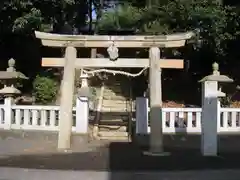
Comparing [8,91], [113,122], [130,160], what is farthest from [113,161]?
[113,122]

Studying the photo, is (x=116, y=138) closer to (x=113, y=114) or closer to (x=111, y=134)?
(x=111, y=134)

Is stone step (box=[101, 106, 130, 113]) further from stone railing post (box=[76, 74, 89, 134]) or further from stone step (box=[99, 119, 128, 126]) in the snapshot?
stone railing post (box=[76, 74, 89, 134])

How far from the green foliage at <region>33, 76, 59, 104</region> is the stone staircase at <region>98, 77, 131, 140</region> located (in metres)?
2.25

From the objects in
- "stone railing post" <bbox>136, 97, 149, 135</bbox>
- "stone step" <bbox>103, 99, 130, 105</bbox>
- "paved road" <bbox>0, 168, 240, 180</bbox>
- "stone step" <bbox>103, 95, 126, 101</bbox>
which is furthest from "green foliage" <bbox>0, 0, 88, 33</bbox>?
"paved road" <bbox>0, 168, 240, 180</bbox>

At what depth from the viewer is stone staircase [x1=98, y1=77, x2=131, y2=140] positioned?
1491 cm

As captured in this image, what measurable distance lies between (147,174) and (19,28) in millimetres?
9434

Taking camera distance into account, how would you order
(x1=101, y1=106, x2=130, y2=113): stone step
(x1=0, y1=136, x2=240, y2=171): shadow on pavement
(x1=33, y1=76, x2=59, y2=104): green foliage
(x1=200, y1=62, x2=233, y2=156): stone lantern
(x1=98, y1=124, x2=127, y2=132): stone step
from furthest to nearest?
1. (x1=33, y1=76, x2=59, y2=104): green foliage
2. (x1=101, y1=106, x2=130, y2=113): stone step
3. (x1=98, y1=124, x2=127, y2=132): stone step
4. (x1=200, y1=62, x2=233, y2=156): stone lantern
5. (x1=0, y1=136, x2=240, y2=171): shadow on pavement

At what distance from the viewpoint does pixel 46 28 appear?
57.5 feet

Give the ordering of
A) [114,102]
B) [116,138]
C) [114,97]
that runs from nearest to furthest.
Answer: [116,138], [114,102], [114,97]

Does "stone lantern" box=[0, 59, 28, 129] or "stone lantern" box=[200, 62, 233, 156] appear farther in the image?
"stone lantern" box=[0, 59, 28, 129]

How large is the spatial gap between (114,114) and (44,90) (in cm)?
378

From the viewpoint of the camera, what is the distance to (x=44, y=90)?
64.8 feet

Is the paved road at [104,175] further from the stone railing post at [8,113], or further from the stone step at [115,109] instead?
the stone step at [115,109]

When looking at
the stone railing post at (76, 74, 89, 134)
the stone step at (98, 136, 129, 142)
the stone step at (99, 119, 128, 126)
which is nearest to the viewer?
the stone railing post at (76, 74, 89, 134)
